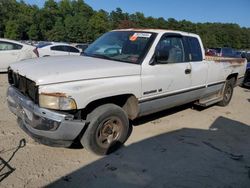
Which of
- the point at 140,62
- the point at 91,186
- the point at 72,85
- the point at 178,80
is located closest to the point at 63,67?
the point at 72,85

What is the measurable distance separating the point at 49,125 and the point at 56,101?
33cm

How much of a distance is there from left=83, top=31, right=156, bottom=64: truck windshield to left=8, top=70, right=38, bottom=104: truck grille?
138 centimetres

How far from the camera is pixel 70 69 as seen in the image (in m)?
4.30

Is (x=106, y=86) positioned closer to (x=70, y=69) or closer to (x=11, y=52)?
(x=70, y=69)

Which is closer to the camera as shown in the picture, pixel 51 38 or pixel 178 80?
pixel 178 80

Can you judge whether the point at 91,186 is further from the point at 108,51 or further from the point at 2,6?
the point at 2,6

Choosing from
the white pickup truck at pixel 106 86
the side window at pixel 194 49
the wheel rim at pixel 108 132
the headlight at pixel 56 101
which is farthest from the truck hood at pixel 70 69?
the side window at pixel 194 49

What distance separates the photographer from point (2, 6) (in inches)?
3248

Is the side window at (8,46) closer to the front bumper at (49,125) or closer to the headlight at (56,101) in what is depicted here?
the front bumper at (49,125)

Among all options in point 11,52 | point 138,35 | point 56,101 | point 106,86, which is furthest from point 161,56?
point 11,52

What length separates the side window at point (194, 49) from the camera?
633cm

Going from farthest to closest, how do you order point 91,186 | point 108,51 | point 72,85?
point 108,51, point 72,85, point 91,186

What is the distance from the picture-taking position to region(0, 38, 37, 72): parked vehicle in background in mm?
11742

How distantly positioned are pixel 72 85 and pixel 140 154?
156 cm
